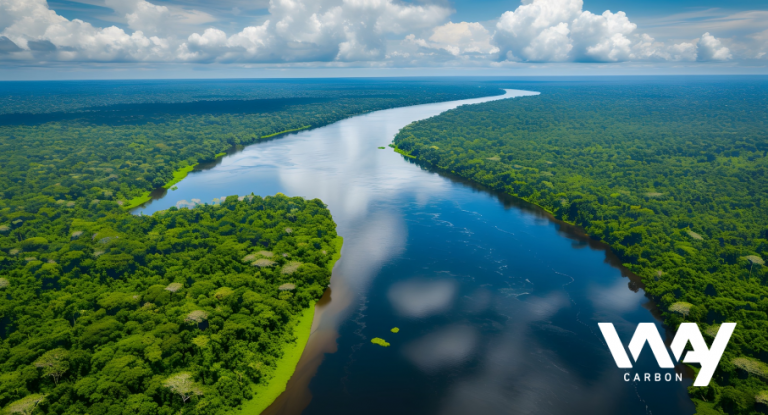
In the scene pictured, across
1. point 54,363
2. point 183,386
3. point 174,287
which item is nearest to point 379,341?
point 183,386

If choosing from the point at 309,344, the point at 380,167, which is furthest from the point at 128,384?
the point at 380,167

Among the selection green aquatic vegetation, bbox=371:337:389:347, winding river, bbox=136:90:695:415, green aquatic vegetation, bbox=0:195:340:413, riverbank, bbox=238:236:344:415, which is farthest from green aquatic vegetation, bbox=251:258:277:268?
green aquatic vegetation, bbox=371:337:389:347

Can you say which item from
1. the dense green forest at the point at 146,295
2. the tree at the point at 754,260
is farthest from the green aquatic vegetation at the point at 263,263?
the tree at the point at 754,260

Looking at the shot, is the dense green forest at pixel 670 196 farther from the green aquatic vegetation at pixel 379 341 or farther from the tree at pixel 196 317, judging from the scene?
the tree at pixel 196 317

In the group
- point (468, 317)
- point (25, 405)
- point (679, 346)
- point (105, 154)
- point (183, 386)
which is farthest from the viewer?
point (105, 154)

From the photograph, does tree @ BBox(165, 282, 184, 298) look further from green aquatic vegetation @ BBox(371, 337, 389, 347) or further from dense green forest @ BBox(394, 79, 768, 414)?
dense green forest @ BBox(394, 79, 768, 414)

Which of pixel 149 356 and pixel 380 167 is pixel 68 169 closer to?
pixel 380 167

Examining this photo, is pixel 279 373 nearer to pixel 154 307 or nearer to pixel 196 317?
pixel 196 317
